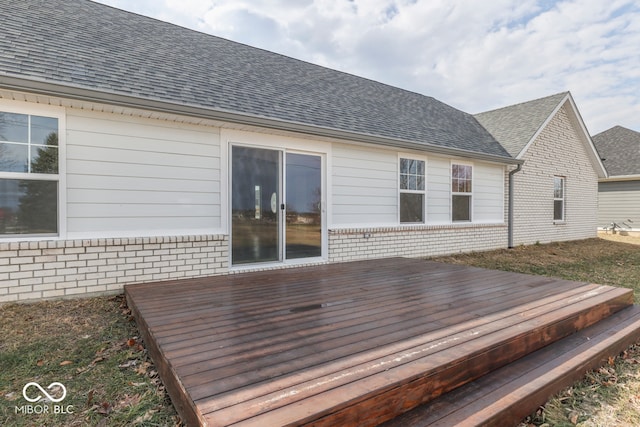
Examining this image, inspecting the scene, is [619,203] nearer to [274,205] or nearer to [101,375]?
[274,205]

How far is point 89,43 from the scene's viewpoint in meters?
4.92

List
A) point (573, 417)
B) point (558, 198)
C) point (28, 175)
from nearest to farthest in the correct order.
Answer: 1. point (573, 417)
2. point (28, 175)
3. point (558, 198)

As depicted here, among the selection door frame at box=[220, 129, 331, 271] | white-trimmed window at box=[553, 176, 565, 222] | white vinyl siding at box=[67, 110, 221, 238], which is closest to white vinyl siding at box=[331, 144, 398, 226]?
door frame at box=[220, 129, 331, 271]

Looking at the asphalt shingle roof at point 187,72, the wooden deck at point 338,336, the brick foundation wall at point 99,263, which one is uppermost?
the asphalt shingle roof at point 187,72

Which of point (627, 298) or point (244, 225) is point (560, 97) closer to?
point (627, 298)

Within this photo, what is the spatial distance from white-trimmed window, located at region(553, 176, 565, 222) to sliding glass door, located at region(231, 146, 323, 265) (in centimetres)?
922

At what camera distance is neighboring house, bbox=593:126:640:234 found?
1420cm

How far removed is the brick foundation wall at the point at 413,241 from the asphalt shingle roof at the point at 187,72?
1.92 meters

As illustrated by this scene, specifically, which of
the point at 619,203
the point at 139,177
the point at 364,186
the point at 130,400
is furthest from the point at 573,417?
the point at 619,203

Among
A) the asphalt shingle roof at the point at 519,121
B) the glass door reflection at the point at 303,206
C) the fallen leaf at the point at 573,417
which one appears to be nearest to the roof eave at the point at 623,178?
the asphalt shingle roof at the point at 519,121

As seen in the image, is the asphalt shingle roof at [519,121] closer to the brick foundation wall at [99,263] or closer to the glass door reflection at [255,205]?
the glass door reflection at [255,205]

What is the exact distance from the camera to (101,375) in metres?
2.40

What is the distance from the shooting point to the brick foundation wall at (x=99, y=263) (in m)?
3.68

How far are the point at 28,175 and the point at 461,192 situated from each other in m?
8.20
